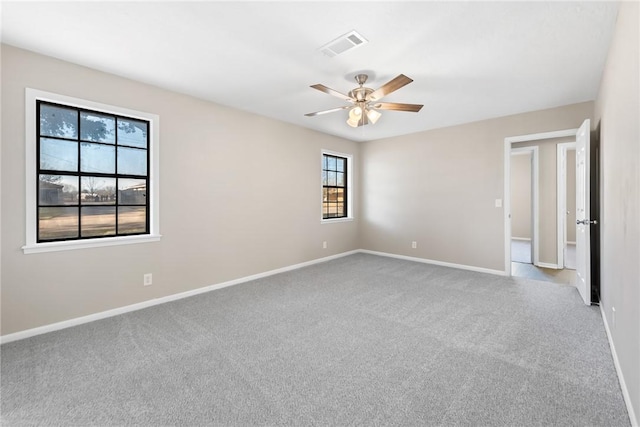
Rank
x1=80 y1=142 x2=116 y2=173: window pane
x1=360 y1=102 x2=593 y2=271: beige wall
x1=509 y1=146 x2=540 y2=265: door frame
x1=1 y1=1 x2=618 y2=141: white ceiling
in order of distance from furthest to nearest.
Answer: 1. x1=509 y1=146 x2=540 y2=265: door frame
2. x1=360 y1=102 x2=593 y2=271: beige wall
3. x1=80 y1=142 x2=116 y2=173: window pane
4. x1=1 y1=1 x2=618 y2=141: white ceiling

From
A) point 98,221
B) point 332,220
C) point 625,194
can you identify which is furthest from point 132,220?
point 625,194

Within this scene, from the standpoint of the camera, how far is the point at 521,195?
25.6 ft

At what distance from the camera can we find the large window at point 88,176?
263cm

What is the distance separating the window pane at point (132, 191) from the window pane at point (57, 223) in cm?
44

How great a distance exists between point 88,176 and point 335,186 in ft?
13.7

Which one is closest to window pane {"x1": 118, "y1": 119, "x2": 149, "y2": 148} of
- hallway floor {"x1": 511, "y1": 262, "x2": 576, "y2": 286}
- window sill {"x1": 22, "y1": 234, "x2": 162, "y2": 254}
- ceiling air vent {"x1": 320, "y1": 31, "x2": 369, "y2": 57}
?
window sill {"x1": 22, "y1": 234, "x2": 162, "y2": 254}

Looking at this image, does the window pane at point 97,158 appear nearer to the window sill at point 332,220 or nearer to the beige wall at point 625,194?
the window sill at point 332,220

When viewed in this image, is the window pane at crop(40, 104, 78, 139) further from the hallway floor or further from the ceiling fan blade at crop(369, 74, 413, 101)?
the hallway floor

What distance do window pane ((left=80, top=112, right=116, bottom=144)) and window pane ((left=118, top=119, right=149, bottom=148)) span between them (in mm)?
67

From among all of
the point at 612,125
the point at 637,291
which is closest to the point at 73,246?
the point at 637,291

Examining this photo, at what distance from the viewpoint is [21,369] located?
2.05 m

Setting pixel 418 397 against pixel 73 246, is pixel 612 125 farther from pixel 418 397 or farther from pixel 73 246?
pixel 73 246

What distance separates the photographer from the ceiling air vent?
7.43ft

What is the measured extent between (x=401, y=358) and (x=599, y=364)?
4.63ft
